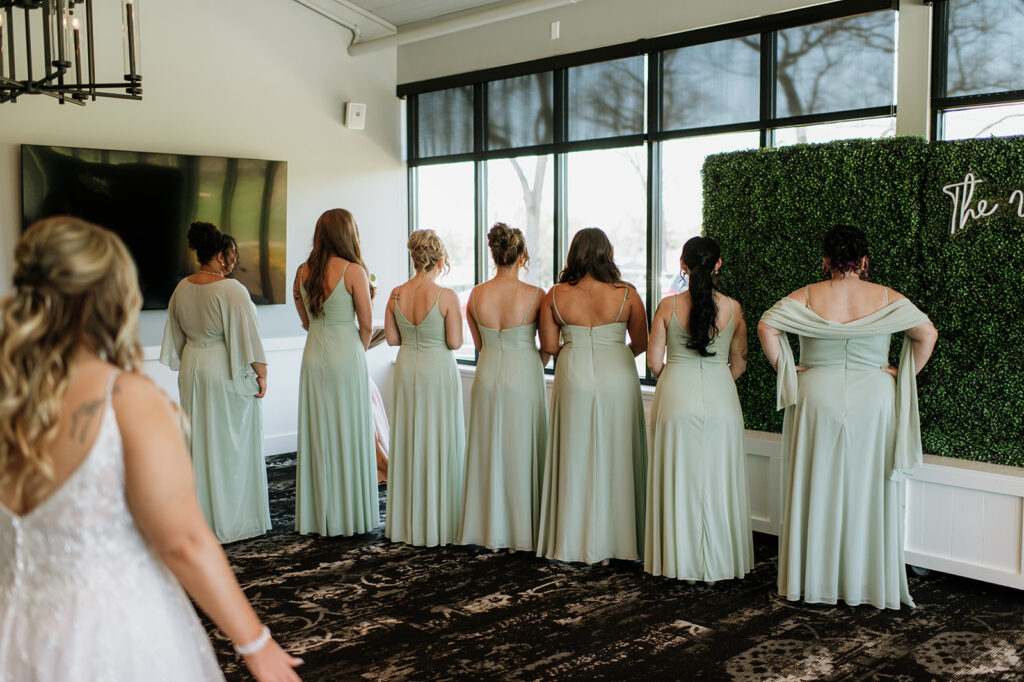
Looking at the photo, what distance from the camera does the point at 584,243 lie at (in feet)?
15.2

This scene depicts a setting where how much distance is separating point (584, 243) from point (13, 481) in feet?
11.3

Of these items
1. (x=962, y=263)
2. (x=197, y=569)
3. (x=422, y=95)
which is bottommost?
(x=197, y=569)

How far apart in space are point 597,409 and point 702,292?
2.74 feet

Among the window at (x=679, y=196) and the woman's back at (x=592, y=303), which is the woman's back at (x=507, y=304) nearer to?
the woman's back at (x=592, y=303)

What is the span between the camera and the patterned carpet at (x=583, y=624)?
3484 millimetres

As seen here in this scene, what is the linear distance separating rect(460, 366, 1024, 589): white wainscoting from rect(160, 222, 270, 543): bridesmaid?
9.72ft

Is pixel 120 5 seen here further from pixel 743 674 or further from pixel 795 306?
pixel 743 674

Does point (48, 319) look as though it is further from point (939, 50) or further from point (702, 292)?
point (939, 50)

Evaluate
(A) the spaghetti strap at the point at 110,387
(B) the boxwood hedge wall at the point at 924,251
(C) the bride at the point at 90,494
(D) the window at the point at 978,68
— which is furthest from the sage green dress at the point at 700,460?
(A) the spaghetti strap at the point at 110,387

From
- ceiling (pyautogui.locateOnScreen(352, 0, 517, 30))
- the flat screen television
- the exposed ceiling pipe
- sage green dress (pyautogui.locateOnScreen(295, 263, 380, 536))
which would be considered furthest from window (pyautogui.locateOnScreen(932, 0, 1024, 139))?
the flat screen television

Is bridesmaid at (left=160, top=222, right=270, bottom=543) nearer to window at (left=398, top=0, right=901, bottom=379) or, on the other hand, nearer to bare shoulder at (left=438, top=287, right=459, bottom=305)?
bare shoulder at (left=438, top=287, right=459, bottom=305)

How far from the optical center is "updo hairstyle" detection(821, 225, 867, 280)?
4.07 metres

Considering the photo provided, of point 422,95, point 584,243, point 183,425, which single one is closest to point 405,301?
point 584,243

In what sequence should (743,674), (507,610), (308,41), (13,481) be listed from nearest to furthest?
(13,481) → (743,674) → (507,610) → (308,41)
